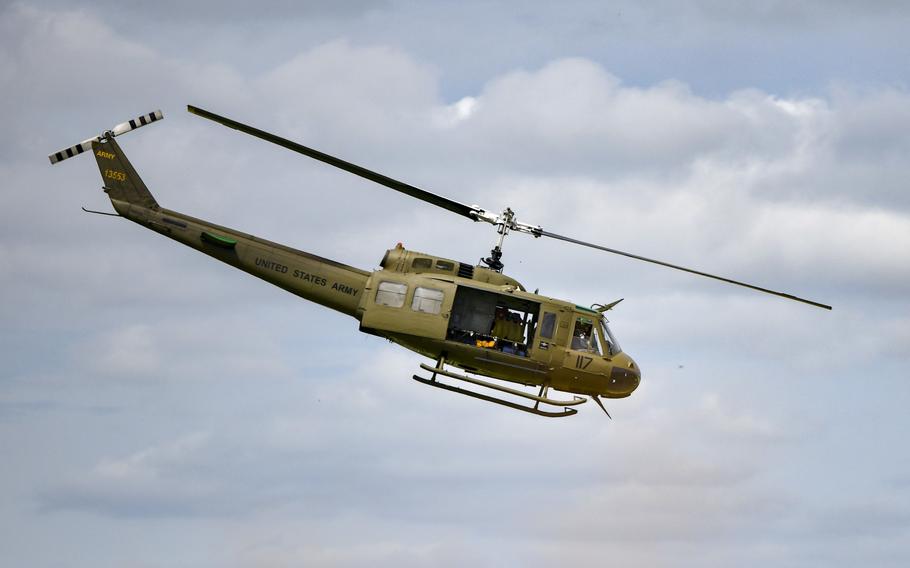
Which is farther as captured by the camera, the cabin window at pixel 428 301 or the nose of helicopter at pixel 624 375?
the nose of helicopter at pixel 624 375

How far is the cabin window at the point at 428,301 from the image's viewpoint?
35812mm

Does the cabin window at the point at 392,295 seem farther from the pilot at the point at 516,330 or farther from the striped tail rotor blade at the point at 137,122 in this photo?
the striped tail rotor blade at the point at 137,122

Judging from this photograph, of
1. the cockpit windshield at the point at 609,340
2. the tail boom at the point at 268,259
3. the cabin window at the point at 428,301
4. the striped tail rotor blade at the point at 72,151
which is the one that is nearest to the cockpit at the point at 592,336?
the cockpit windshield at the point at 609,340

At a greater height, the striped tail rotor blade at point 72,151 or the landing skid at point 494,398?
the striped tail rotor blade at point 72,151

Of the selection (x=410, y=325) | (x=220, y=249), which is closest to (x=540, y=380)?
(x=410, y=325)

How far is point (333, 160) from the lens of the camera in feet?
114

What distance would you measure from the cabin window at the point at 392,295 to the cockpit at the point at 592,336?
240 inches

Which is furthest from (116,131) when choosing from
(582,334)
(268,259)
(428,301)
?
(582,334)

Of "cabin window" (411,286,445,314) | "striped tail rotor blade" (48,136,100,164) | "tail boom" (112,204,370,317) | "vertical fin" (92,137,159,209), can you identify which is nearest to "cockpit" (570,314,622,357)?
"cabin window" (411,286,445,314)

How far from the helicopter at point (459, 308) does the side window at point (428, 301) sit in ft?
0.11

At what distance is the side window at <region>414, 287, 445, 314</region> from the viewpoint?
35812 mm

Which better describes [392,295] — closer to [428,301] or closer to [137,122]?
[428,301]

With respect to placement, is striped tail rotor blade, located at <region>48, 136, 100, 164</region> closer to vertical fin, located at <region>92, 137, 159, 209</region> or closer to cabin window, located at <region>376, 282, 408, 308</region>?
vertical fin, located at <region>92, 137, 159, 209</region>

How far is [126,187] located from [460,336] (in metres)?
13.9
